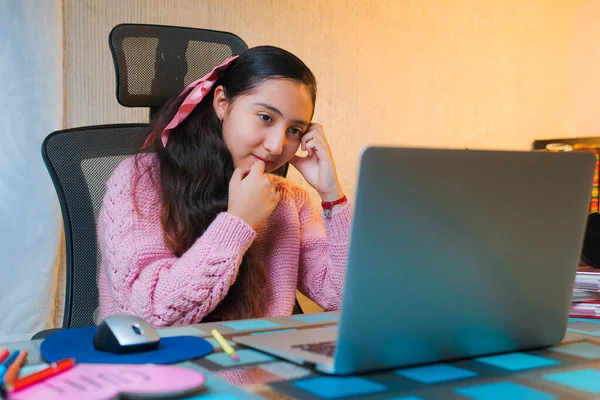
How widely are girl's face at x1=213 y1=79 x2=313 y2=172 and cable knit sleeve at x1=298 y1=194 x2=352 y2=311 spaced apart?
0.58 feet

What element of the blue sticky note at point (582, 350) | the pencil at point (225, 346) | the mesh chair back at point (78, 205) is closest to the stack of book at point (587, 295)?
the blue sticky note at point (582, 350)

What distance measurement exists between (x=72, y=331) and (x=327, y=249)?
2.46 ft

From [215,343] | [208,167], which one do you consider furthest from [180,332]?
[208,167]

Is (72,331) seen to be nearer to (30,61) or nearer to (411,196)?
(411,196)

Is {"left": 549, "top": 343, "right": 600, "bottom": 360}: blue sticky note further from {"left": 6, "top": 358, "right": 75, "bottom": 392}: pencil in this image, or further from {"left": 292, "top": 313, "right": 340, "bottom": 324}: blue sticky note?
{"left": 6, "top": 358, "right": 75, "bottom": 392}: pencil

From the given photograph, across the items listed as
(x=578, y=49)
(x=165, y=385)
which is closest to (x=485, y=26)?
(x=578, y=49)

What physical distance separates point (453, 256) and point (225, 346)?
27 centimetres

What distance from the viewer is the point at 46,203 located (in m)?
1.79

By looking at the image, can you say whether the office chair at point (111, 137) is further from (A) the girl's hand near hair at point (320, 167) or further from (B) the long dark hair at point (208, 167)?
(A) the girl's hand near hair at point (320, 167)

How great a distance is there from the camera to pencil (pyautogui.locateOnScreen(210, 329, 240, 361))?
0.67 metres

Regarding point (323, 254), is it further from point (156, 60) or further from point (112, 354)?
point (112, 354)

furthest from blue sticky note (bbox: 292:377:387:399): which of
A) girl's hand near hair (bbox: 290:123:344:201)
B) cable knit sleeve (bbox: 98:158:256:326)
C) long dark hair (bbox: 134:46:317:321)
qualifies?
girl's hand near hair (bbox: 290:123:344:201)

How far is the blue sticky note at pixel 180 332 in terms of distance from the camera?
2.57 ft

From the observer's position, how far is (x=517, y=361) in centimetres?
68
